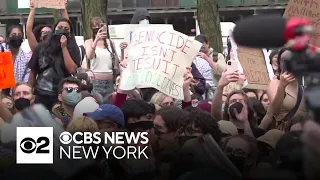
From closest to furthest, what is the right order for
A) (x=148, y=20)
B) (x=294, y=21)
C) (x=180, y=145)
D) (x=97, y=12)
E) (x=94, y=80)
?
(x=294, y=21)
(x=180, y=145)
(x=94, y=80)
(x=148, y=20)
(x=97, y=12)

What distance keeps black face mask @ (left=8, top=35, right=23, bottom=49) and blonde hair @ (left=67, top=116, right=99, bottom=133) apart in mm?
4263

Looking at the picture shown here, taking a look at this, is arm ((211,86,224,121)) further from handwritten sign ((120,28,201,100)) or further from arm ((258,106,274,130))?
handwritten sign ((120,28,201,100))

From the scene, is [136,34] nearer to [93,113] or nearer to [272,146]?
[93,113]

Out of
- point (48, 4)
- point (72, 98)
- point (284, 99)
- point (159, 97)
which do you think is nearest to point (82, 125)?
point (284, 99)

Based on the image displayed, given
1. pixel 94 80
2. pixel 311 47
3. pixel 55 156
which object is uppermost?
pixel 311 47

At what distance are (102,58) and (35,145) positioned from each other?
420 cm

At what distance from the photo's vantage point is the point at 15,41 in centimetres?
698

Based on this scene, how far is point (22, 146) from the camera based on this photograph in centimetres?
260

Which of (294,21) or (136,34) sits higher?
(294,21)

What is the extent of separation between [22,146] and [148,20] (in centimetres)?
443

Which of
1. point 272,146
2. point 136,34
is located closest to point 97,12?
point 136,34

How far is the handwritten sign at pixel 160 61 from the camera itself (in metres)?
4.46

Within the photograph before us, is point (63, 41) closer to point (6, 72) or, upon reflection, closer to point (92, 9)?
point (6, 72)

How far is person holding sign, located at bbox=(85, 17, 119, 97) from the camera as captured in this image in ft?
21.5
